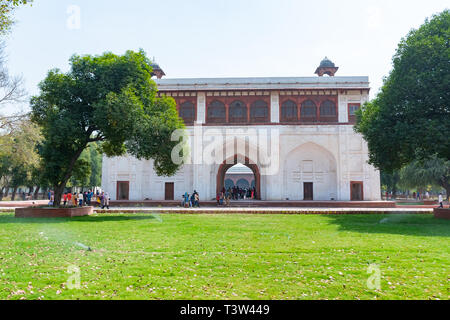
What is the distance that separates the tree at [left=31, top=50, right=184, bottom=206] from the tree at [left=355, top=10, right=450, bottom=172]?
397 inches

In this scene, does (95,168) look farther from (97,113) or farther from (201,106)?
(97,113)

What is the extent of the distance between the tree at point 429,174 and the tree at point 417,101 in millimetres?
17577

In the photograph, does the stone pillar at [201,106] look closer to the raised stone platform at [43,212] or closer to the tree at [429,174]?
the raised stone platform at [43,212]

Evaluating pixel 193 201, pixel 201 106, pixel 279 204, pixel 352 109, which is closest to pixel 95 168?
pixel 201 106

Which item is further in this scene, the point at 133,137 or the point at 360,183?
the point at 360,183

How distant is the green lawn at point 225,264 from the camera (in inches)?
182

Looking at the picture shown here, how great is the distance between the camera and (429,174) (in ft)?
103

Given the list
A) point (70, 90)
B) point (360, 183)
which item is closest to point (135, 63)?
point (70, 90)

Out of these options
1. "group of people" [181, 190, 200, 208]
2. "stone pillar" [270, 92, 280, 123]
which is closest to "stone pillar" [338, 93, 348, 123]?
"stone pillar" [270, 92, 280, 123]

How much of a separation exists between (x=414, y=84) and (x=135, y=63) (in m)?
12.7

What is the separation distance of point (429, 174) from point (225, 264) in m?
31.8

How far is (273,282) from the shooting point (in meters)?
5.05
